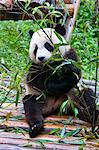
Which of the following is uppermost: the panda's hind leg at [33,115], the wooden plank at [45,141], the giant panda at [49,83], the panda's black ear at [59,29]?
the panda's black ear at [59,29]

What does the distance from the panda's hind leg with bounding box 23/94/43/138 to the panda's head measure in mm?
379

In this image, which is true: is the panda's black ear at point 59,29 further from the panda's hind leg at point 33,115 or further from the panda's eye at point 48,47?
the panda's hind leg at point 33,115

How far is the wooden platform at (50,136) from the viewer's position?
2938mm

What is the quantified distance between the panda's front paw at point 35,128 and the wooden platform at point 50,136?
0.11 feet

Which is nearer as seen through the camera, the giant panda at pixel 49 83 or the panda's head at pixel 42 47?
the giant panda at pixel 49 83

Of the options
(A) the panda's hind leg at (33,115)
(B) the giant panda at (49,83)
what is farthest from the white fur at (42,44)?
(A) the panda's hind leg at (33,115)

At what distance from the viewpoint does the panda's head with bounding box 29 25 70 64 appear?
3.71m

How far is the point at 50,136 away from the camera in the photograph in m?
3.18

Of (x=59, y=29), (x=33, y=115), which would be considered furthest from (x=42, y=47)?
(x=33, y=115)

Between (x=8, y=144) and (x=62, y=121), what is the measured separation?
2.38 ft

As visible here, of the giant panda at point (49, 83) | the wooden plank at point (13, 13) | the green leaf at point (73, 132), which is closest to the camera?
the green leaf at point (73, 132)

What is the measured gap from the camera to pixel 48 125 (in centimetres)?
345

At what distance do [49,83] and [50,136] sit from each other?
0.69 m

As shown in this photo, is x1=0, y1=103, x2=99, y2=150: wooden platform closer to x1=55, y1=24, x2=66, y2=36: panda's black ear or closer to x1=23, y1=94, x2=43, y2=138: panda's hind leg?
x1=23, y1=94, x2=43, y2=138: panda's hind leg
